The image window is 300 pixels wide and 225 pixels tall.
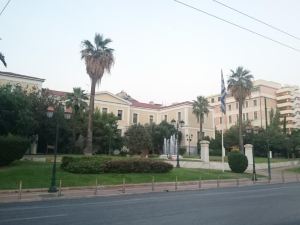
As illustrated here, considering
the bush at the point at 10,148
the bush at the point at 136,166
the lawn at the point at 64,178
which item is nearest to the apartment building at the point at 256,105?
the bush at the point at 136,166

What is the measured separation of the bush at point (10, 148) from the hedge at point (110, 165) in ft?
13.7

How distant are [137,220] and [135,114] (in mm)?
63482

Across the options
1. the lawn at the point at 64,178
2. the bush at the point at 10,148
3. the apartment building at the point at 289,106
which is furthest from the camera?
the apartment building at the point at 289,106

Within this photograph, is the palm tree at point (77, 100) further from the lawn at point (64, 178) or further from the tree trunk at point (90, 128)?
the lawn at point (64, 178)

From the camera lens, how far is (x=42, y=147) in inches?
2055

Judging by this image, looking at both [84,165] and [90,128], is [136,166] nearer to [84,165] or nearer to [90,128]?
[84,165]

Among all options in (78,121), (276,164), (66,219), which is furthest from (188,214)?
(276,164)

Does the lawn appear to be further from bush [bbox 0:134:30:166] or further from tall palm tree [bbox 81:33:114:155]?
tall palm tree [bbox 81:33:114:155]

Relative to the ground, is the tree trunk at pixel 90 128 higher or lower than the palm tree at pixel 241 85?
lower

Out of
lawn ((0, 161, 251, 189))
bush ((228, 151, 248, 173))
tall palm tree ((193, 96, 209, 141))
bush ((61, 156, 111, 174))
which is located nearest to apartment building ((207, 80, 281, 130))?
tall palm tree ((193, 96, 209, 141))

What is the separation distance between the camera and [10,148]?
96.1 ft

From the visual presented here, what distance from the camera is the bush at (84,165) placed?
28.0 meters

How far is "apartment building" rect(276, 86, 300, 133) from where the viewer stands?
101 m

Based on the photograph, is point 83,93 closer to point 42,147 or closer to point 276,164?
point 42,147
